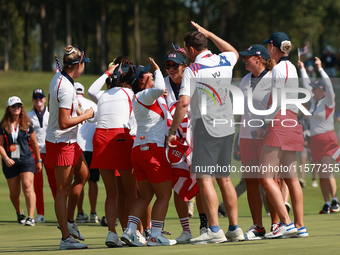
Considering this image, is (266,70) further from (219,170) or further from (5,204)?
(5,204)

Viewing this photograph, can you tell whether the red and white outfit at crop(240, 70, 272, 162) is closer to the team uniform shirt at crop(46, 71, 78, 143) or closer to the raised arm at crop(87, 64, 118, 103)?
the raised arm at crop(87, 64, 118, 103)

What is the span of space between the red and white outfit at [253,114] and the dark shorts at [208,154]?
0.52m

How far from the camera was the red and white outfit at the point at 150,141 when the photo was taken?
245 inches

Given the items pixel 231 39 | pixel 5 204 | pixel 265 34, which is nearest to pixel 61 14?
pixel 231 39

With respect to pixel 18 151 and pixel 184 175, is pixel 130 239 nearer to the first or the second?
pixel 184 175

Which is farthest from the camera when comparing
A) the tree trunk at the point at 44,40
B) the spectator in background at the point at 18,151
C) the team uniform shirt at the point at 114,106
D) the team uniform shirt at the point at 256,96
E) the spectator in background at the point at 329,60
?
the tree trunk at the point at 44,40

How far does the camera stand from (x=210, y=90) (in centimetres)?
617

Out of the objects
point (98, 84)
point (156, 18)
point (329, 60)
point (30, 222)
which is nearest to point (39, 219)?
point (30, 222)

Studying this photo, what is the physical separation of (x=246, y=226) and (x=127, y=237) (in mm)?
2706

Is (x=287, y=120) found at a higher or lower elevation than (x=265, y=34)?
lower

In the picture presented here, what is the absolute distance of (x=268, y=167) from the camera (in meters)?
6.23

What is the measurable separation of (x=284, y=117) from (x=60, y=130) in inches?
103

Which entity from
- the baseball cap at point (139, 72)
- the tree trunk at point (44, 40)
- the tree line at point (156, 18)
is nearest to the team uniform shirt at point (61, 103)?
the baseball cap at point (139, 72)

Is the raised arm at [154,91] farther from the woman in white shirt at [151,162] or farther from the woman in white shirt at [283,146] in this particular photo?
the woman in white shirt at [283,146]
